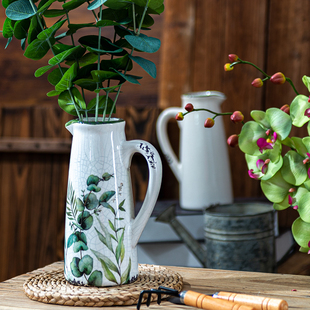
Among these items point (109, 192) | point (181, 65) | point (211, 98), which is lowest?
point (109, 192)

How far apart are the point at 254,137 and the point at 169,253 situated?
425 mm

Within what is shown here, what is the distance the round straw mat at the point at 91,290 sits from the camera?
44 cm

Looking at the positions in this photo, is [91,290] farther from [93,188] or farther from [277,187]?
[277,187]

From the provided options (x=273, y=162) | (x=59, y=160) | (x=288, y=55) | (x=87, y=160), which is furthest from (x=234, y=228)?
(x=59, y=160)

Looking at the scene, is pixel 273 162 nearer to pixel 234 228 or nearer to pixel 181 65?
pixel 234 228

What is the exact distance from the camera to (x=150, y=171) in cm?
49

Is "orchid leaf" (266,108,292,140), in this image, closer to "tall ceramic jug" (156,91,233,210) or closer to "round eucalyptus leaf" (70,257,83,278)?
"round eucalyptus leaf" (70,257,83,278)

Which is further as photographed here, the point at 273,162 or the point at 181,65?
the point at 181,65

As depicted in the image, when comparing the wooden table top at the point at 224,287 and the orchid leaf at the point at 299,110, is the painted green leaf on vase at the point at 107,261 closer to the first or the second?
the wooden table top at the point at 224,287

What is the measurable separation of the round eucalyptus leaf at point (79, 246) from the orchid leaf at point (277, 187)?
8.7 inches

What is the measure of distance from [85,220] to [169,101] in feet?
2.36

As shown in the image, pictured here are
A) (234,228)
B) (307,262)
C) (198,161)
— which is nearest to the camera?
(234,228)

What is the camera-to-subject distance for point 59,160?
1.19m

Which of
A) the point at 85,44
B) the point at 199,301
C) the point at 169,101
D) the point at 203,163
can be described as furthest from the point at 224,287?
the point at 169,101
